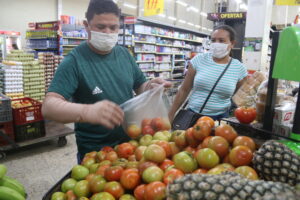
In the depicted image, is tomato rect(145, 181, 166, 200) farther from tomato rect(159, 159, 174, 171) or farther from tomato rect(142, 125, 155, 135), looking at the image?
tomato rect(142, 125, 155, 135)

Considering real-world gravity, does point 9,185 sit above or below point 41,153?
above

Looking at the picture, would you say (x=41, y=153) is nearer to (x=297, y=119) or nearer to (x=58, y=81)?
(x=58, y=81)

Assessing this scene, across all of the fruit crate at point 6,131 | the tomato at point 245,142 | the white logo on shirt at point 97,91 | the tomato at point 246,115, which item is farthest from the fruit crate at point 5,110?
the tomato at point 245,142

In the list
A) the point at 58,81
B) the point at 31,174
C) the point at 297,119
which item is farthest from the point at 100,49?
the point at 31,174

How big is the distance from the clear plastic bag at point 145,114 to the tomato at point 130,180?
0.51 metres

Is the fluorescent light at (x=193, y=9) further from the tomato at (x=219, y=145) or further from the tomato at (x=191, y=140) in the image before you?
the tomato at (x=219, y=145)

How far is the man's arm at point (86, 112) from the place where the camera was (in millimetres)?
1269

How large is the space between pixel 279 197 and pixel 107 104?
84 centimetres

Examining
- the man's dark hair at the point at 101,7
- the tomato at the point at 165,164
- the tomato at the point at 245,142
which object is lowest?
the tomato at the point at 165,164

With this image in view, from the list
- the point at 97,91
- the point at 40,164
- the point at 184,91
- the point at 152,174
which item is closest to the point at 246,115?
the point at 152,174

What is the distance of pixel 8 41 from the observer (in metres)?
9.48

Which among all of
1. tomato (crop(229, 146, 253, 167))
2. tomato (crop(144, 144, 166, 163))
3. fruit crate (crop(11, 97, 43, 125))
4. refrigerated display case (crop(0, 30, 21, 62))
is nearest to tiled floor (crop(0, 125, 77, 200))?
fruit crate (crop(11, 97, 43, 125))

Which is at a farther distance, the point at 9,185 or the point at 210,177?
the point at 9,185

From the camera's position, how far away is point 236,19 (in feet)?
22.1
